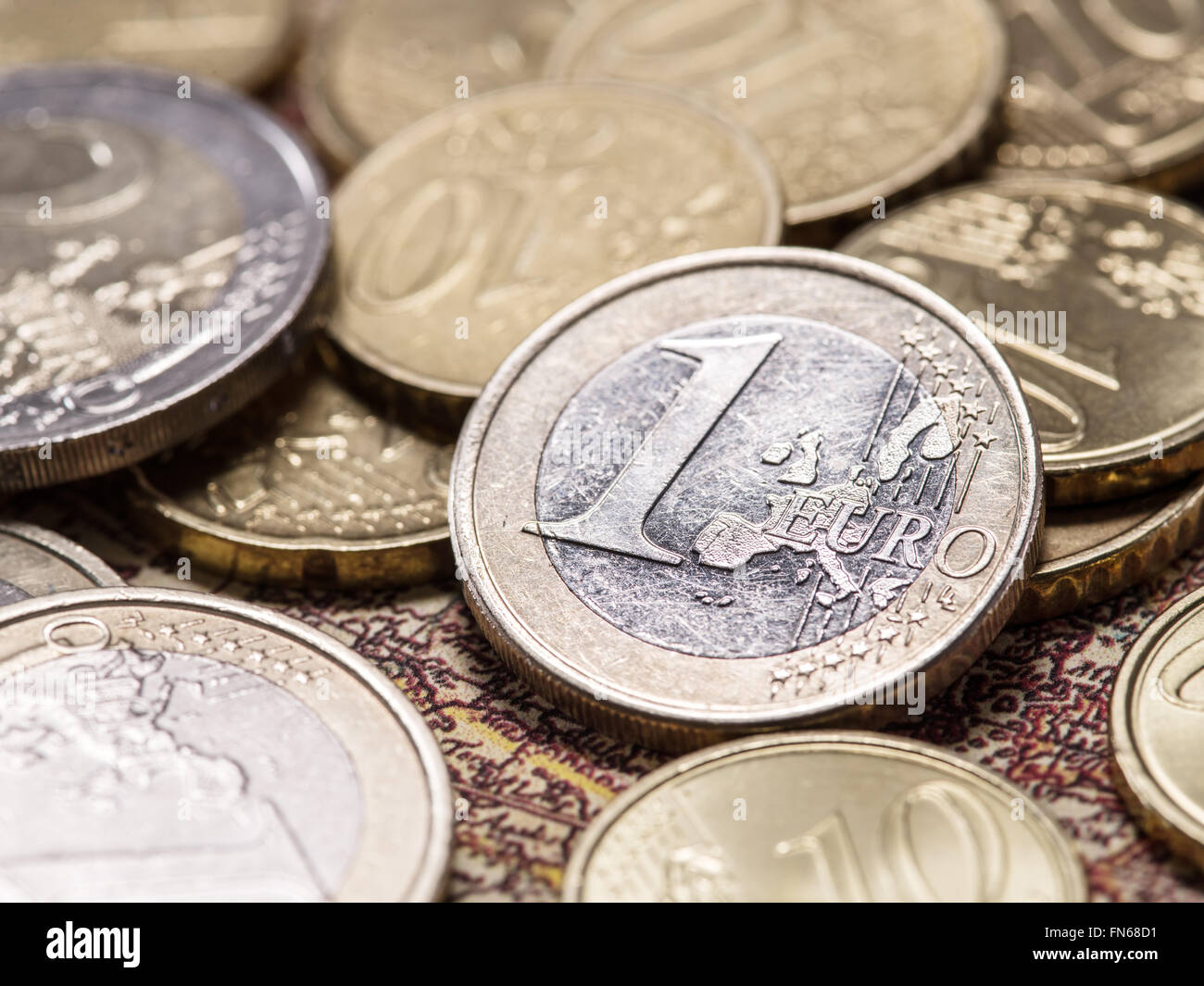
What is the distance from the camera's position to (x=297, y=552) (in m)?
2.21

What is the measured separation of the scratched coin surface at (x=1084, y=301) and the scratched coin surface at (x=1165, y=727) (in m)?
0.27

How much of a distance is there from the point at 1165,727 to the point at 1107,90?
1633 millimetres

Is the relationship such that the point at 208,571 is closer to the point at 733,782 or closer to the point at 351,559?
the point at 351,559

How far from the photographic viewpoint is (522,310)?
2445 mm

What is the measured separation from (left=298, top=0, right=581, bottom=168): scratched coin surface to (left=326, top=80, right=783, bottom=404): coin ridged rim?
13 centimetres

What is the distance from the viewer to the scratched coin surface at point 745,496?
1.87 metres

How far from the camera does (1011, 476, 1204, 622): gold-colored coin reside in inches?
81.0
